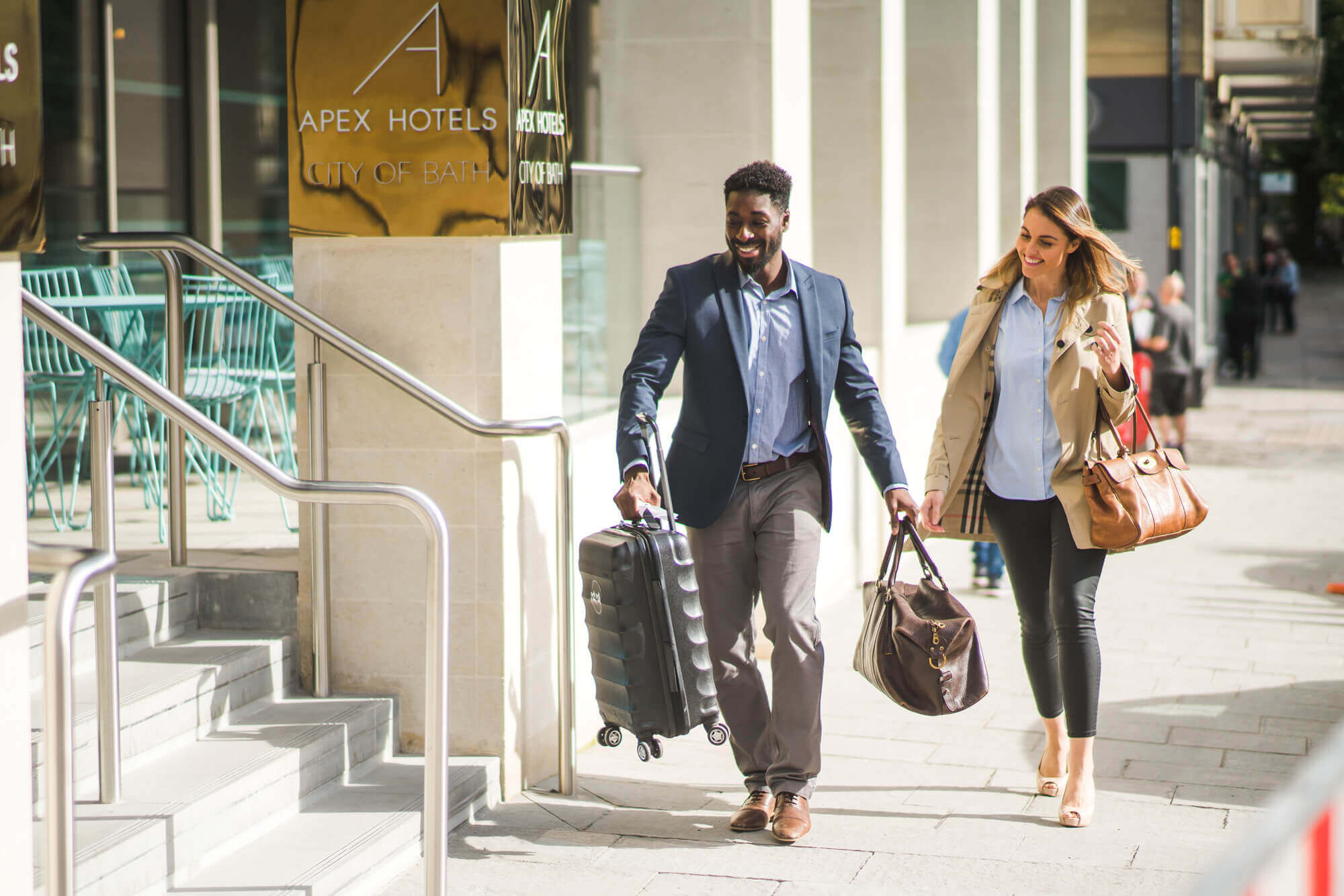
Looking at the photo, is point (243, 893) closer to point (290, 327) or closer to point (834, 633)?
point (834, 633)

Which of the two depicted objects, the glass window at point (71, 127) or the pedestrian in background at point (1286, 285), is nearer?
the glass window at point (71, 127)

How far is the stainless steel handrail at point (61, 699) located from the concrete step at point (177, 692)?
1.22 m

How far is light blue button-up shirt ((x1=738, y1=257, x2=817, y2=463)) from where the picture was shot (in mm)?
4965

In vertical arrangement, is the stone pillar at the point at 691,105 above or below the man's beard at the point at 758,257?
above

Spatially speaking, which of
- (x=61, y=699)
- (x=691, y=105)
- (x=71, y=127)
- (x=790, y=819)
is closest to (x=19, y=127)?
(x=61, y=699)

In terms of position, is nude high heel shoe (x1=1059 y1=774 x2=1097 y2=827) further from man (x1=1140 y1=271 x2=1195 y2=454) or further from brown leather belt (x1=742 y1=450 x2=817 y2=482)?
man (x1=1140 y1=271 x2=1195 y2=454)

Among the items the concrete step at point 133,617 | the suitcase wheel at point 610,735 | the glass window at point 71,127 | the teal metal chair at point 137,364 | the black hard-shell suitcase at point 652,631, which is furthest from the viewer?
the glass window at point 71,127

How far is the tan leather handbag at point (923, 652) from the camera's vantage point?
4738mm

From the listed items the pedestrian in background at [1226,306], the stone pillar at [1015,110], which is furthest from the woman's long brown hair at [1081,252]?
the pedestrian in background at [1226,306]

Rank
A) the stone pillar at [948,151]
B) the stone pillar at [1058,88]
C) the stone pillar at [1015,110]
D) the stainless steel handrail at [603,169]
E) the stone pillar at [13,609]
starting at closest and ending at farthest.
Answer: the stone pillar at [13,609] → the stainless steel handrail at [603,169] → the stone pillar at [948,151] → the stone pillar at [1015,110] → the stone pillar at [1058,88]

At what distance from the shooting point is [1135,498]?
4844mm

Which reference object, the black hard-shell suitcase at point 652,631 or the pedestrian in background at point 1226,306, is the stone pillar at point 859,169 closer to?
the black hard-shell suitcase at point 652,631

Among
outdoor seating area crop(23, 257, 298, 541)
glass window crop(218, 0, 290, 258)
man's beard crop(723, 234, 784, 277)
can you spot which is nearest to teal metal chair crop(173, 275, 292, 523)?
outdoor seating area crop(23, 257, 298, 541)

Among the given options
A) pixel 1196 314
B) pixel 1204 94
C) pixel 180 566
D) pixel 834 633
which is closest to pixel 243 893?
pixel 180 566
